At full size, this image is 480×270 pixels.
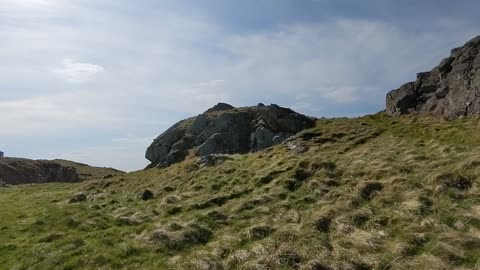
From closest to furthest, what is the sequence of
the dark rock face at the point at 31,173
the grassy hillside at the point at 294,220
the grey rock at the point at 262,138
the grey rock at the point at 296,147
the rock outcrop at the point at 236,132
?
1. the grassy hillside at the point at 294,220
2. the grey rock at the point at 296,147
3. the grey rock at the point at 262,138
4. the rock outcrop at the point at 236,132
5. the dark rock face at the point at 31,173

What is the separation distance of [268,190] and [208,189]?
255 inches

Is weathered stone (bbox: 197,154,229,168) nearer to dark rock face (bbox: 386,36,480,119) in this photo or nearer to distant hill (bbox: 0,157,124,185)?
dark rock face (bbox: 386,36,480,119)

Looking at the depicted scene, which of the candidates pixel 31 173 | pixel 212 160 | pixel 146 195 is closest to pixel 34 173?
pixel 31 173

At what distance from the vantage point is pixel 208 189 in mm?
37031

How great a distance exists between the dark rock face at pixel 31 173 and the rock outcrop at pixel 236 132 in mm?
56275

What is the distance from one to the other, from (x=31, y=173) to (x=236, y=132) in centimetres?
8537

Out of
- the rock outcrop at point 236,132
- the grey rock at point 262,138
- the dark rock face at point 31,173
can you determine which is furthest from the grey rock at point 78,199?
the dark rock face at point 31,173

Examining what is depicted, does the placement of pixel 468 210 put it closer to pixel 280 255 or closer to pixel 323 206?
pixel 323 206

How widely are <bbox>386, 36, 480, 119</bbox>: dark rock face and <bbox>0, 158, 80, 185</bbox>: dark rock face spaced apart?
8653 cm

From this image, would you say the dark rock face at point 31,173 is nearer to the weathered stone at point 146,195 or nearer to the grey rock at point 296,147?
the grey rock at point 296,147

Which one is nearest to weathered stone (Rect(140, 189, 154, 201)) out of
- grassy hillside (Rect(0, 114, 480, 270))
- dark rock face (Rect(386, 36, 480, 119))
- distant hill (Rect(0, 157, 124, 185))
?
grassy hillside (Rect(0, 114, 480, 270))

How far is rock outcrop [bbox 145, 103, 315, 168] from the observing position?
6112cm

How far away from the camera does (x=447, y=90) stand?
55656 millimetres

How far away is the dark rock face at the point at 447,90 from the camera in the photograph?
50594mm
